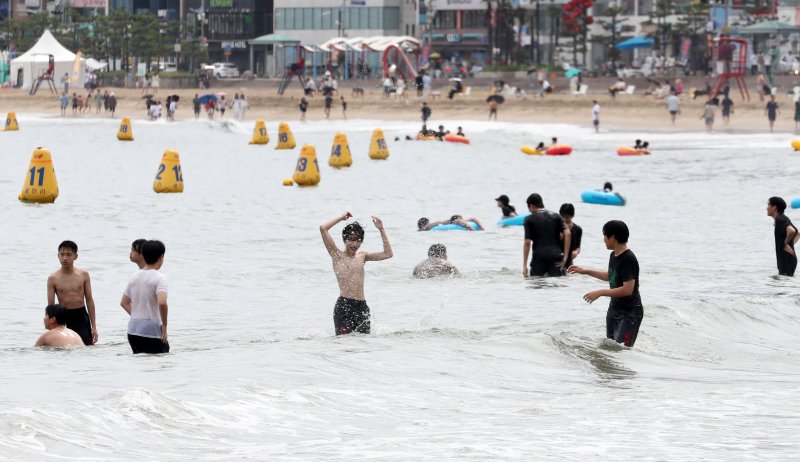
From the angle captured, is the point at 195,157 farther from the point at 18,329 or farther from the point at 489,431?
the point at 489,431

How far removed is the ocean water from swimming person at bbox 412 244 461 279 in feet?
0.54

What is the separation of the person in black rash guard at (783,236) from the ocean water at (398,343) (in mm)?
417

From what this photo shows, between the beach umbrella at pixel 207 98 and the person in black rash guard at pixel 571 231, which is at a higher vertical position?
the beach umbrella at pixel 207 98

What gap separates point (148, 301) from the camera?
11242 millimetres

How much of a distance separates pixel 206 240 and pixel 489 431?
16051mm

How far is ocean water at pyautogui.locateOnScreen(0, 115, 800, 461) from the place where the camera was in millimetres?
10062

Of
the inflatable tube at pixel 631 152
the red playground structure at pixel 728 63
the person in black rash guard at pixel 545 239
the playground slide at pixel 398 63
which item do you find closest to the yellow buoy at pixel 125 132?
the inflatable tube at pixel 631 152

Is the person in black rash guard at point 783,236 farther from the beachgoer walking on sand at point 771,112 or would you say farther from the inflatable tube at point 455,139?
the beachgoer walking on sand at point 771,112

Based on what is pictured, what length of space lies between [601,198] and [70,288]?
22.0m

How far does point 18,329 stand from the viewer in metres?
15.9

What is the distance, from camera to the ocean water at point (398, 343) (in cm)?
1006

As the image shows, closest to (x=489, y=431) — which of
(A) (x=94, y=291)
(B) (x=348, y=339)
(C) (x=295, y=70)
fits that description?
(B) (x=348, y=339)

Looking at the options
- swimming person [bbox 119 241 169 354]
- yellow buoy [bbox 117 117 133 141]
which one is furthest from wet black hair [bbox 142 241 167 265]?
yellow buoy [bbox 117 117 133 141]

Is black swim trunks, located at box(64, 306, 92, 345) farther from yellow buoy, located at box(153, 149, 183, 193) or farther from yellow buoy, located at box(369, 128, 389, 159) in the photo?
yellow buoy, located at box(369, 128, 389, 159)
